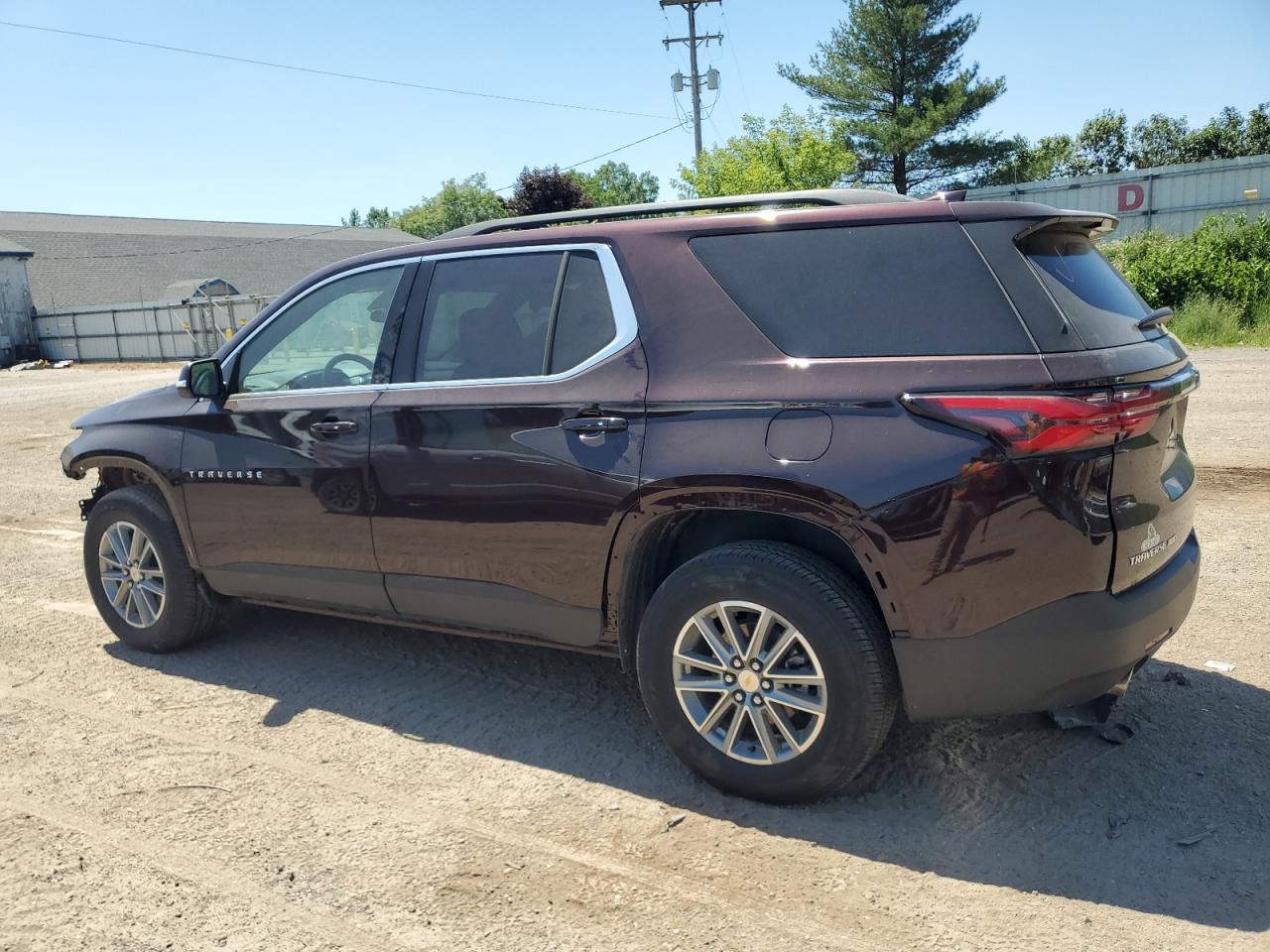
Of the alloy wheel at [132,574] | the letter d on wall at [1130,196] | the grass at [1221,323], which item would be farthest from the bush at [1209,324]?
the letter d on wall at [1130,196]

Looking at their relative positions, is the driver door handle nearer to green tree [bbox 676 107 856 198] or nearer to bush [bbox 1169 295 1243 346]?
bush [bbox 1169 295 1243 346]

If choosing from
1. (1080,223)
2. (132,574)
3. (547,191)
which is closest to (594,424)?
(1080,223)

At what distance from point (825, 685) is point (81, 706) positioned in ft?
10.5

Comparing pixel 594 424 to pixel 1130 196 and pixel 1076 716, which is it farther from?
pixel 1130 196

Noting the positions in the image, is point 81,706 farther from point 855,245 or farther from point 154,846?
point 855,245

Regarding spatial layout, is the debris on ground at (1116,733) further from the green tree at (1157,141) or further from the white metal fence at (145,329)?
the green tree at (1157,141)

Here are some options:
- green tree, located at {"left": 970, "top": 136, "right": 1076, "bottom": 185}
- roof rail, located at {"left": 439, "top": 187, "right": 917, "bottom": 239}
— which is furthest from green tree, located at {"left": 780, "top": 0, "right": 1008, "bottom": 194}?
roof rail, located at {"left": 439, "top": 187, "right": 917, "bottom": 239}

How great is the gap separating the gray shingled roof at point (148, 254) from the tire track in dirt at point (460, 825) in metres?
44.1

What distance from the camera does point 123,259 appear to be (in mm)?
51688

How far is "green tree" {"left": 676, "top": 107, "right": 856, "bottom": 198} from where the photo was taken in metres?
35.6

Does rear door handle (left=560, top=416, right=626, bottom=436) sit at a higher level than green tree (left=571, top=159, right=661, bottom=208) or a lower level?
lower

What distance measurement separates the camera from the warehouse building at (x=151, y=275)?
3469cm

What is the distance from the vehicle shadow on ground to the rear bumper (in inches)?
16.3

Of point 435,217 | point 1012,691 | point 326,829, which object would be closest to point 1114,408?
point 1012,691
